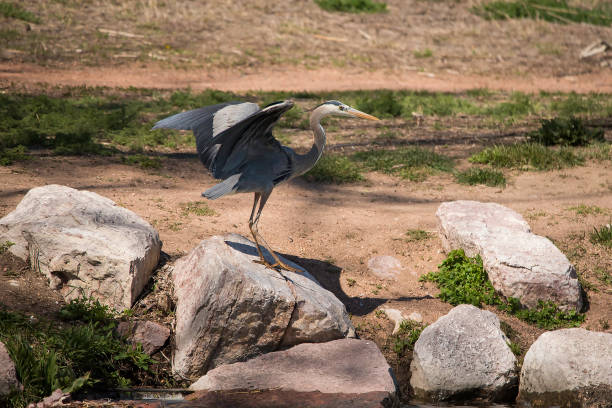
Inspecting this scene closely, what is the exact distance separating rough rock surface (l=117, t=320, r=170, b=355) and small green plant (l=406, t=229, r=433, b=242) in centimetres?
284

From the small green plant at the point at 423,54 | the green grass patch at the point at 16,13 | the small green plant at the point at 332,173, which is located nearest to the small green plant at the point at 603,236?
the small green plant at the point at 332,173

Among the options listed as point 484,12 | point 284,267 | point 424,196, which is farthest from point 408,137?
point 484,12

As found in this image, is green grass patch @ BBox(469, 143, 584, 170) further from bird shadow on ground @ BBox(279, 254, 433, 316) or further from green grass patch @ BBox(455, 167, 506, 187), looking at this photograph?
bird shadow on ground @ BBox(279, 254, 433, 316)

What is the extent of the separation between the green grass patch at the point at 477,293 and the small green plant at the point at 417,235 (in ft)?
1.59

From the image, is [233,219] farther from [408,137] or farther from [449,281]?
[408,137]

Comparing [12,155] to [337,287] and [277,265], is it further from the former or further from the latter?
[337,287]

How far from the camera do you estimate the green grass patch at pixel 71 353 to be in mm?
4348

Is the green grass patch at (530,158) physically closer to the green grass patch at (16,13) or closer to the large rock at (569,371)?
the large rock at (569,371)

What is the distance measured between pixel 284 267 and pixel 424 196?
3.32m

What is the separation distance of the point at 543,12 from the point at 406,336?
752 inches

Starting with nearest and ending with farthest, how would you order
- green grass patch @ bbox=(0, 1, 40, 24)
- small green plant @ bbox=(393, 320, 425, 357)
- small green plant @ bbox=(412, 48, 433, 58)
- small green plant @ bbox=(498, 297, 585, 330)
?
small green plant @ bbox=(393, 320, 425, 357), small green plant @ bbox=(498, 297, 585, 330), green grass patch @ bbox=(0, 1, 40, 24), small green plant @ bbox=(412, 48, 433, 58)

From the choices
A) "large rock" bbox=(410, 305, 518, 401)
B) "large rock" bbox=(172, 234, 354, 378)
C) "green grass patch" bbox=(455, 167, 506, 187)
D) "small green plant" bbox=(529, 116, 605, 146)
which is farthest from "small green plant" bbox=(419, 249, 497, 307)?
"small green plant" bbox=(529, 116, 605, 146)

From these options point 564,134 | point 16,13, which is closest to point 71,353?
point 564,134

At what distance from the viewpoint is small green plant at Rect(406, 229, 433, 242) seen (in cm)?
693
